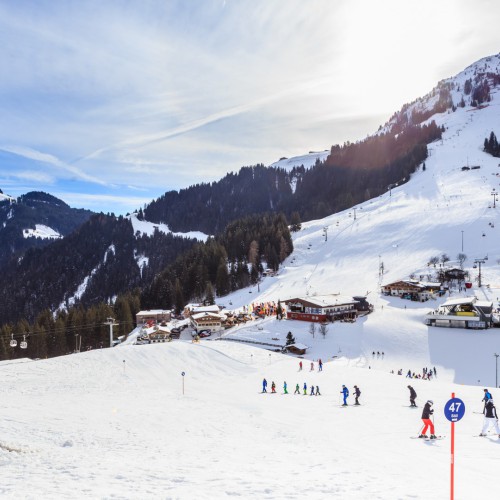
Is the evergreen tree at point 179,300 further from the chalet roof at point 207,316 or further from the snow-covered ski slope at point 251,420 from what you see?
the snow-covered ski slope at point 251,420

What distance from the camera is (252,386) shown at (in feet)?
98.3

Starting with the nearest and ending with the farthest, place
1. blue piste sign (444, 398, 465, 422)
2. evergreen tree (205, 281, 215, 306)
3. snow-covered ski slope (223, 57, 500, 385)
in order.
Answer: blue piste sign (444, 398, 465, 422) < snow-covered ski slope (223, 57, 500, 385) < evergreen tree (205, 281, 215, 306)

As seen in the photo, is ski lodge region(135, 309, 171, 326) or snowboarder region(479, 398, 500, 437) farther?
ski lodge region(135, 309, 171, 326)

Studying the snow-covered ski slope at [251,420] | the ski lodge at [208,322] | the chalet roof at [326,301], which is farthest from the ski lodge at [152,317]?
the chalet roof at [326,301]

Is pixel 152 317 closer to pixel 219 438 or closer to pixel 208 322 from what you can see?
pixel 208 322

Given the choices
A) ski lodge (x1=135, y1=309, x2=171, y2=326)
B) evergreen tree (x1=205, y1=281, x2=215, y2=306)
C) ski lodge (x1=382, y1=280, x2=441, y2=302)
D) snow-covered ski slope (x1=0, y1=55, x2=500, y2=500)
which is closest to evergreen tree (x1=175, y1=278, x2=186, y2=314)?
evergreen tree (x1=205, y1=281, x2=215, y2=306)

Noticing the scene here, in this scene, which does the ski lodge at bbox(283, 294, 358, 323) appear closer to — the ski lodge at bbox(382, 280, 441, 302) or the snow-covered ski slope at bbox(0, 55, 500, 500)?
the snow-covered ski slope at bbox(0, 55, 500, 500)

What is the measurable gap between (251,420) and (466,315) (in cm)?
4085

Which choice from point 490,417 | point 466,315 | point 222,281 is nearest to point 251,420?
point 490,417

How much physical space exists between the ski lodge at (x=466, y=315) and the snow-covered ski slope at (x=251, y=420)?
63.8 inches

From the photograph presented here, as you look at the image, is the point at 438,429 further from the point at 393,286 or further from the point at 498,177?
the point at 498,177

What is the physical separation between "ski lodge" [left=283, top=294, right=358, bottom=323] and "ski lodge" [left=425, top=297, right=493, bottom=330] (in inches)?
469

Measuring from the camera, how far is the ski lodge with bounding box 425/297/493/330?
166ft

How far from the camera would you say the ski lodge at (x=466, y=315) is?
1987 inches
